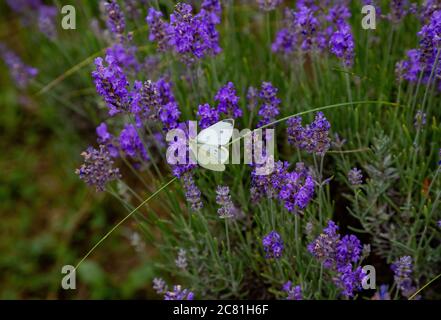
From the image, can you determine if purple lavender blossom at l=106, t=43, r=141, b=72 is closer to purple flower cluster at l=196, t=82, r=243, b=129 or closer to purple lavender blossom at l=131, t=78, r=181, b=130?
purple lavender blossom at l=131, t=78, r=181, b=130

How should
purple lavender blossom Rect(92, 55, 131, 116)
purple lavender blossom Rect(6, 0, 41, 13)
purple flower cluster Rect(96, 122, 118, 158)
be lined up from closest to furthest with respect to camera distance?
1. purple lavender blossom Rect(92, 55, 131, 116)
2. purple flower cluster Rect(96, 122, 118, 158)
3. purple lavender blossom Rect(6, 0, 41, 13)

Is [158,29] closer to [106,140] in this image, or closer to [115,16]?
[115,16]

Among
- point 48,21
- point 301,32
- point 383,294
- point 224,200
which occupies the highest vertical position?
point 48,21

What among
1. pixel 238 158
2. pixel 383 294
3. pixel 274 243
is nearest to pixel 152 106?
pixel 238 158

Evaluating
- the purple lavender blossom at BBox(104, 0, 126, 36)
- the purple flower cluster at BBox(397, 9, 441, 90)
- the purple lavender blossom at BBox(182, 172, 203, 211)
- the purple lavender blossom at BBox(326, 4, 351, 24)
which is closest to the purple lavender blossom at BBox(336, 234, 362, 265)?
the purple lavender blossom at BBox(182, 172, 203, 211)

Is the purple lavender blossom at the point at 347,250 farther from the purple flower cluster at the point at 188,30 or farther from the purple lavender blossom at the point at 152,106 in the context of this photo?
the purple flower cluster at the point at 188,30

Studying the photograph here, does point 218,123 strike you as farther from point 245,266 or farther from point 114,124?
point 114,124

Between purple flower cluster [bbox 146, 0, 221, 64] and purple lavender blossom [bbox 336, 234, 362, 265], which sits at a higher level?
purple flower cluster [bbox 146, 0, 221, 64]
